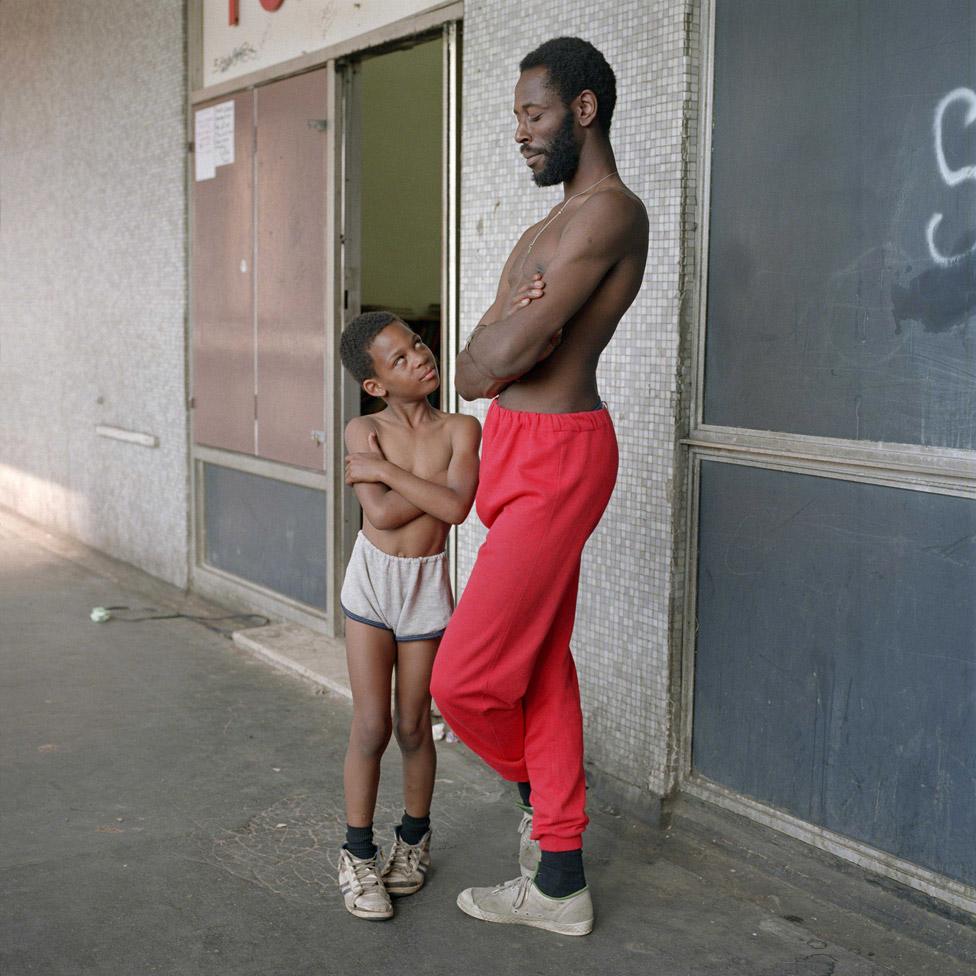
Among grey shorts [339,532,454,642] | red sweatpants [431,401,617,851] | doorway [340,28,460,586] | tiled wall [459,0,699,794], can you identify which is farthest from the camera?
doorway [340,28,460,586]

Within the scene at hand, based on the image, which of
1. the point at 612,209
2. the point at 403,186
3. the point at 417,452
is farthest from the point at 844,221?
the point at 403,186

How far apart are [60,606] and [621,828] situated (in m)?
3.76

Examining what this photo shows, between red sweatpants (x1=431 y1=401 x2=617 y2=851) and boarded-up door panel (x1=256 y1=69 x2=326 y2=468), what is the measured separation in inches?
108

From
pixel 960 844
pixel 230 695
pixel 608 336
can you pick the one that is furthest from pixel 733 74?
pixel 230 695

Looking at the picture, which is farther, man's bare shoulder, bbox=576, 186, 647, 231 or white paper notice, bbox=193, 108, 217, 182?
white paper notice, bbox=193, 108, 217, 182

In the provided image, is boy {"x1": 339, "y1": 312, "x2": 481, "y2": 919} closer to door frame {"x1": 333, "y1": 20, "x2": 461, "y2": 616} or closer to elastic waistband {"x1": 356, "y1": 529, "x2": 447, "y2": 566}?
elastic waistband {"x1": 356, "y1": 529, "x2": 447, "y2": 566}

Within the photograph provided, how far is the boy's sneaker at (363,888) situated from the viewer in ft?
9.80

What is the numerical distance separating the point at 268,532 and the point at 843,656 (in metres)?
3.50

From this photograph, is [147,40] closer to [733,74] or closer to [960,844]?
[733,74]

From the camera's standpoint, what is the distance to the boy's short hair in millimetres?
2932

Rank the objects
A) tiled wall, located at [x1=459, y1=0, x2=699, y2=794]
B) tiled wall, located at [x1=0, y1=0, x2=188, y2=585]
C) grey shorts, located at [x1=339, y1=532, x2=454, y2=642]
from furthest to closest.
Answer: tiled wall, located at [x1=0, y1=0, x2=188, y2=585] < tiled wall, located at [x1=459, y1=0, x2=699, y2=794] < grey shorts, located at [x1=339, y1=532, x2=454, y2=642]

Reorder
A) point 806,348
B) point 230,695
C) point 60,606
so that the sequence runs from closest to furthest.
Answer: point 806,348
point 230,695
point 60,606

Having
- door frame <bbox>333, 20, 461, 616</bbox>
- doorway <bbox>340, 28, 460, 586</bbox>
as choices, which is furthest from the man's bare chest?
doorway <bbox>340, 28, 460, 586</bbox>

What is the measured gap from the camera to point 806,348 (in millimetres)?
3164
